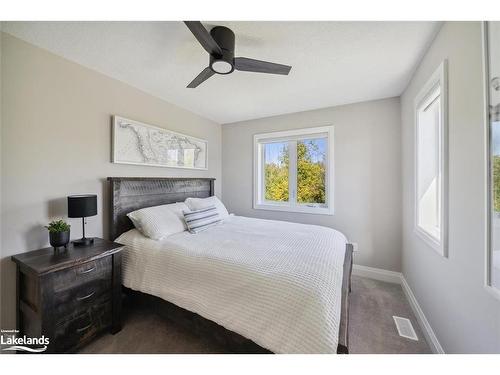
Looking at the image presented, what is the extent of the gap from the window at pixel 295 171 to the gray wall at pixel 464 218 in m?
1.53

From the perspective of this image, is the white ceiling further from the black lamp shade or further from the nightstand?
the nightstand

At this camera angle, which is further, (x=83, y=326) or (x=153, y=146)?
(x=153, y=146)

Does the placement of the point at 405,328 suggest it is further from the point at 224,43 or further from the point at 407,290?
the point at 224,43

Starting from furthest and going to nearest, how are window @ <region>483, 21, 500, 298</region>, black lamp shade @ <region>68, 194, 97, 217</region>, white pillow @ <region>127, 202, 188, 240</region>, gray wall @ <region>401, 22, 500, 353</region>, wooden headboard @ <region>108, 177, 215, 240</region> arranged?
wooden headboard @ <region>108, 177, 215, 240</region> < white pillow @ <region>127, 202, 188, 240</region> < black lamp shade @ <region>68, 194, 97, 217</region> < gray wall @ <region>401, 22, 500, 353</region> < window @ <region>483, 21, 500, 298</region>

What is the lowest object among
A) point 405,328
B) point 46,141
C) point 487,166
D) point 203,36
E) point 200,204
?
point 405,328

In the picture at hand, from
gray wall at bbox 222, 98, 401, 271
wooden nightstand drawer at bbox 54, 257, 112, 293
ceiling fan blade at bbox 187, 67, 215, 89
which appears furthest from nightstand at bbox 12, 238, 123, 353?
gray wall at bbox 222, 98, 401, 271

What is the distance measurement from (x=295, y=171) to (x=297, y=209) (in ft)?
2.17

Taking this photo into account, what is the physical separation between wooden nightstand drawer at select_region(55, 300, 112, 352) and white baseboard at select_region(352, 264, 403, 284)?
3.03 m

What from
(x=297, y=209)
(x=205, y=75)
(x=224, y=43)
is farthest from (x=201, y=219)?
(x=224, y=43)

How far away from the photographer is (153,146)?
2.55m

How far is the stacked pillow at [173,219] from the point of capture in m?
1.99

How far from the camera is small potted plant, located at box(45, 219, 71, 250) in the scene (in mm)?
1514
